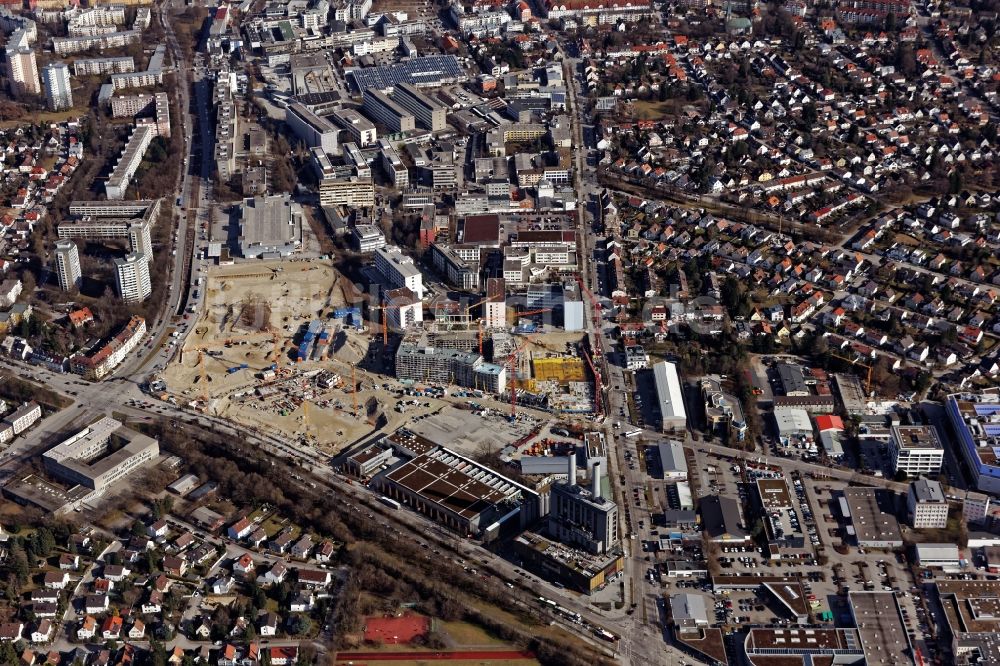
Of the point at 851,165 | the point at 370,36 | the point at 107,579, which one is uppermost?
the point at 370,36

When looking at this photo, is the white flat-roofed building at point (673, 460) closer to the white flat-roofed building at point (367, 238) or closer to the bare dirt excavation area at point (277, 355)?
the bare dirt excavation area at point (277, 355)

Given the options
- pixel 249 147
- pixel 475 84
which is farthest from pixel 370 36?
pixel 249 147

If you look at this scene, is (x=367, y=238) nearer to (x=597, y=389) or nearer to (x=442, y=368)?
(x=442, y=368)

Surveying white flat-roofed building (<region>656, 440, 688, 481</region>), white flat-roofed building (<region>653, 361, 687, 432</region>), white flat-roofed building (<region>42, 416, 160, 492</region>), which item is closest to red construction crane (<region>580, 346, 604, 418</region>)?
white flat-roofed building (<region>653, 361, 687, 432</region>)

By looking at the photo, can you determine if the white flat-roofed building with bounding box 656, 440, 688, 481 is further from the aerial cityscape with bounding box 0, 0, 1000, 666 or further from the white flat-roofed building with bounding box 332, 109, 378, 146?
the white flat-roofed building with bounding box 332, 109, 378, 146

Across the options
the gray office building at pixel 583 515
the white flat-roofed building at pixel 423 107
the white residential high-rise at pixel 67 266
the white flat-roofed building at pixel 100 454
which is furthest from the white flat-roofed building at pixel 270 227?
the gray office building at pixel 583 515

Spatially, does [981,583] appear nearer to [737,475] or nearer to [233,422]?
[737,475]

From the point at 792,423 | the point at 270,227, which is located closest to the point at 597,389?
the point at 792,423
